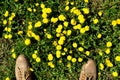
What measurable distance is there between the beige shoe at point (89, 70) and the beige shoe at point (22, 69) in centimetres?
72

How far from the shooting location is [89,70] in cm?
414

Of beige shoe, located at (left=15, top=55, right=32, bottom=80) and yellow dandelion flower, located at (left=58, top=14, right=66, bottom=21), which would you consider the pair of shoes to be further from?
yellow dandelion flower, located at (left=58, top=14, right=66, bottom=21)

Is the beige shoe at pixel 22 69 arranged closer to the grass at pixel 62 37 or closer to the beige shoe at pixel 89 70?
the grass at pixel 62 37

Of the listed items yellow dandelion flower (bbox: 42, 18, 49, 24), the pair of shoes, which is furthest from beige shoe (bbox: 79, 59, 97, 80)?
yellow dandelion flower (bbox: 42, 18, 49, 24)

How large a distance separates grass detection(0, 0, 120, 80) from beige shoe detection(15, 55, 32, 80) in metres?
0.07

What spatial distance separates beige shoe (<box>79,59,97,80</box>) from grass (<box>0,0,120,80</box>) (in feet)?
0.20

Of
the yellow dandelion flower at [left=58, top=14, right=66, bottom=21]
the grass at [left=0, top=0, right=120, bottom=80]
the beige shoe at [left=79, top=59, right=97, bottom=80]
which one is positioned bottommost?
the beige shoe at [left=79, top=59, right=97, bottom=80]

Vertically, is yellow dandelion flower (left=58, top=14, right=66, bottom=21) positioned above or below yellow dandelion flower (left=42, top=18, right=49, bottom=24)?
above

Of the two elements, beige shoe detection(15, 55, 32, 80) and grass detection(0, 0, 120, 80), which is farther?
beige shoe detection(15, 55, 32, 80)

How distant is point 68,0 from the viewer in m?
4.19

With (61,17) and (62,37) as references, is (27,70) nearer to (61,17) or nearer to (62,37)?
(62,37)

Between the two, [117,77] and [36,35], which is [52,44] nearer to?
[36,35]

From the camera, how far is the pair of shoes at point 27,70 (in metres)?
4.09

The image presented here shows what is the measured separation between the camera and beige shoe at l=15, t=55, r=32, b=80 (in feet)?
13.9
